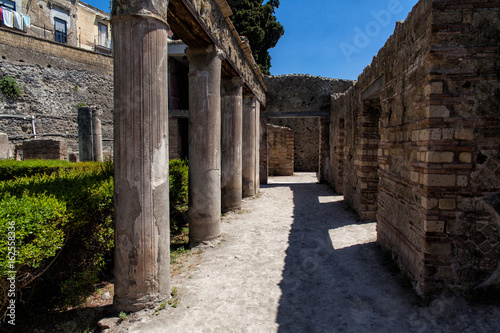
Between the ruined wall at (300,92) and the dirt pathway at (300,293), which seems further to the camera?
the ruined wall at (300,92)

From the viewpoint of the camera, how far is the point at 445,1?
2941 mm

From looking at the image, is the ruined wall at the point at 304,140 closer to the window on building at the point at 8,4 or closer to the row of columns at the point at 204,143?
the row of columns at the point at 204,143

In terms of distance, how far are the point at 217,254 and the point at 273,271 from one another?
102 centimetres

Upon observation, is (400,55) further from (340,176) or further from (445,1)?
(340,176)

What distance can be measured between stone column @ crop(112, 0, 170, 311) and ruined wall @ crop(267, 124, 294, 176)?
1333 centimetres

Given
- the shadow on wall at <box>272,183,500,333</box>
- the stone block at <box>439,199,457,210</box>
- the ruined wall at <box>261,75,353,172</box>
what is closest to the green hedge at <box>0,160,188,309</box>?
the shadow on wall at <box>272,183,500,333</box>

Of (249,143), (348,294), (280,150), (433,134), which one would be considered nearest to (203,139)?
(348,294)

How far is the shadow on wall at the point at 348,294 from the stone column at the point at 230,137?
7.40 feet

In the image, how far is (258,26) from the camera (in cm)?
2098

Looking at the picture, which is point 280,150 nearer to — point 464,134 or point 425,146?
point 425,146

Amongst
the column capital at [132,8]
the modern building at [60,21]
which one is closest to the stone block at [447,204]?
the column capital at [132,8]

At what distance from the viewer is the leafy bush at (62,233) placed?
2568 millimetres

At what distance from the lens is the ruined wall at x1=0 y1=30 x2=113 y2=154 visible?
17.9 meters

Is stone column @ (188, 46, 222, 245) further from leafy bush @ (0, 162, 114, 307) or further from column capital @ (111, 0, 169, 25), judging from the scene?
column capital @ (111, 0, 169, 25)
